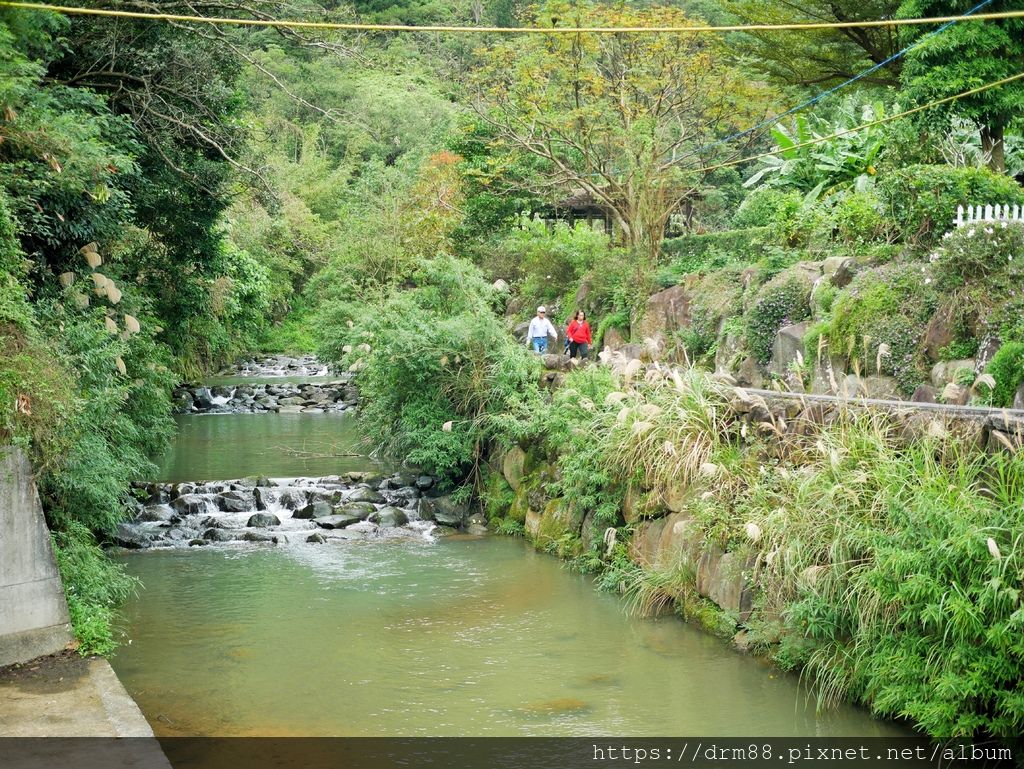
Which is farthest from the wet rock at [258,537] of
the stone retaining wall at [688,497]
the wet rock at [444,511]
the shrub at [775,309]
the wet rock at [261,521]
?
the shrub at [775,309]

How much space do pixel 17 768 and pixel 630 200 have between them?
18480mm

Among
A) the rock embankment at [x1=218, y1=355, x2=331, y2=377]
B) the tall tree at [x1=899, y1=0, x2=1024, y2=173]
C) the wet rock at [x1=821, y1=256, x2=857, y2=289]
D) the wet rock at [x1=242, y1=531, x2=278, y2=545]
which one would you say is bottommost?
the wet rock at [x1=242, y1=531, x2=278, y2=545]

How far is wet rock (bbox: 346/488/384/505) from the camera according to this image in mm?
16109

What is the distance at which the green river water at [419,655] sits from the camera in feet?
26.6

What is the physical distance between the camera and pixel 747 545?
944cm

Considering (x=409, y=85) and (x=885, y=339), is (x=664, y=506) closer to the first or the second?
(x=885, y=339)

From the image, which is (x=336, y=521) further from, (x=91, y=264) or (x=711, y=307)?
(x=711, y=307)

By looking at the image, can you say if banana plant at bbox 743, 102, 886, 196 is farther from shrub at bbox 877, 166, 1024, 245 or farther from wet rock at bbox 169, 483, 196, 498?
wet rock at bbox 169, 483, 196, 498

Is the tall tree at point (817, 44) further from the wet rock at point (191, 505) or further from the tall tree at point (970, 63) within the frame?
the wet rock at point (191, 505)

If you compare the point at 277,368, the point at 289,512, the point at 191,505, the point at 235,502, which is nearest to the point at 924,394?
the point at 289,512

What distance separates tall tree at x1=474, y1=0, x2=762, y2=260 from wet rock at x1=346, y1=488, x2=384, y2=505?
786 cm

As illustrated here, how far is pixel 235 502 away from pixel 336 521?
6.12ft

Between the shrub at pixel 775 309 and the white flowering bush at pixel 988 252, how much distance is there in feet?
8.38

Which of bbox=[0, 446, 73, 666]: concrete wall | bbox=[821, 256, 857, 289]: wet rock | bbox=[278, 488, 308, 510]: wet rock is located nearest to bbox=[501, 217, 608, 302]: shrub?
bbox=[821, 256, 857, 289]: wet rock
